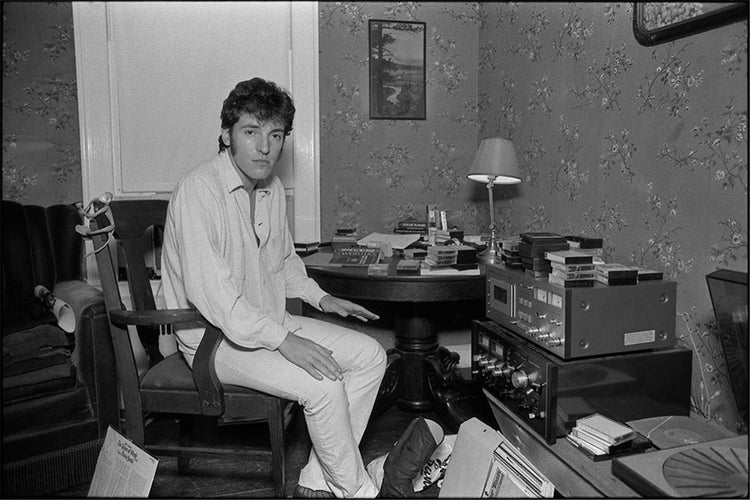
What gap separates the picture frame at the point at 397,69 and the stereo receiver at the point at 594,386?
66.7 inches

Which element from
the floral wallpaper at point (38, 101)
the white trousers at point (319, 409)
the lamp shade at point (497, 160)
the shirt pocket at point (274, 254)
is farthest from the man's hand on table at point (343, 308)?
the floral wallpaper at point (38, 101)

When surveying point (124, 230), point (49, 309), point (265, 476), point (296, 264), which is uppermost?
point (124, 230)

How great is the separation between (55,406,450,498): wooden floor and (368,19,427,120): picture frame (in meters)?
1.56

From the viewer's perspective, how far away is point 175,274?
187 centimetres

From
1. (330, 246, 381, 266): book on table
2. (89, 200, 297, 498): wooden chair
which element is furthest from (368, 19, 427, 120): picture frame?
(89, 200, 297, 498): wooden chair

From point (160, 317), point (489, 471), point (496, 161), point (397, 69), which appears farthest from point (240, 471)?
point (397, 69)

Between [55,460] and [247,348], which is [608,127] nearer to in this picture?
[247,348]

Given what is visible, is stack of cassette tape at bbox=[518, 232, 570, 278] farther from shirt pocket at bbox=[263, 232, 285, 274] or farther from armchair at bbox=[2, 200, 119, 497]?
armchair at bbox=[2, 200, 119, 497]

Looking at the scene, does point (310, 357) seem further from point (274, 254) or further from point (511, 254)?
point (511, 254)

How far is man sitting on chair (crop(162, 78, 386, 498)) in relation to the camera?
67.0 inches

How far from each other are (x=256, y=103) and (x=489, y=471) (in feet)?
4.23

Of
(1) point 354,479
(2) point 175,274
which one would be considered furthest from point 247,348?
(1) point 354,479

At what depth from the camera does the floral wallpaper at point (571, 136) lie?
1.72 metres

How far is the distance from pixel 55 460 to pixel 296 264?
3.38 ft
